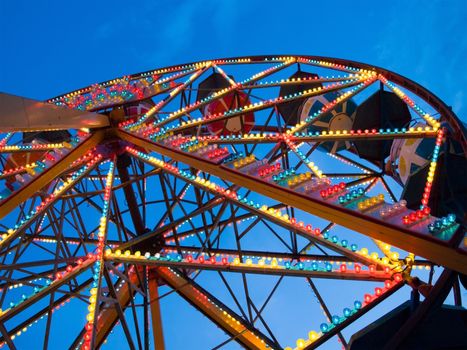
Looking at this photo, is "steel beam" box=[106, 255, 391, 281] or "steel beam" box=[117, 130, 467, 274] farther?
"steel beam" box=[106, 255, 391, 281]

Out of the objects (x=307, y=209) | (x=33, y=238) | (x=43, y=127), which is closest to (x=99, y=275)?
(x=43, y=127)

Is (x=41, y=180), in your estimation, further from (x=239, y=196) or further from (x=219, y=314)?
(x=219, y=314)

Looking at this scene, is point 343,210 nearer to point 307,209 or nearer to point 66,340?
point 307,209

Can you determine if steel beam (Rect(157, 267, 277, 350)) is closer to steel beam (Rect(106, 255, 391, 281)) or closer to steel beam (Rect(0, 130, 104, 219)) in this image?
steel beam (Rect(106, 255, 391, 281))

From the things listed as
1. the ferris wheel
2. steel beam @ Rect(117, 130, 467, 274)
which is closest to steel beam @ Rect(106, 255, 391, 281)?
the ferris wheel

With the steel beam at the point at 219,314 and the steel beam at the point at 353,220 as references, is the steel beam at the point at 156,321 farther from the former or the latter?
the steel beam at the point at 353,220

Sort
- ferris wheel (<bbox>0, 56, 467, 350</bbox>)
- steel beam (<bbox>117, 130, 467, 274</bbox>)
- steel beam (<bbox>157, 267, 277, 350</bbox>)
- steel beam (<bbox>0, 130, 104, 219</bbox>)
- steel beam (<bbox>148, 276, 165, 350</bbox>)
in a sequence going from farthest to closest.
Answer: steel beam (<bbox>148, 276, 165, 350</bbox>), steel beam (<bbox>157, 267, 277, 350</bbox>), steel beam (<bbox>0, 130, 104, 219</bbox>), ferris wheel (<bbox>0, 56, 467, 350</bbox>), steel beam (<bbox>117, 130, 467, 274</bbox>)

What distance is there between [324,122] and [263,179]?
23.8ft

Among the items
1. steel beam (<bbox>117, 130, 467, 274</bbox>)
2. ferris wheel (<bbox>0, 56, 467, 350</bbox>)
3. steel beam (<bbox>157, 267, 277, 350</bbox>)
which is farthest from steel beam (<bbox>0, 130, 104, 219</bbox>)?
Answer: steel beam (<bbox>157, 267, 277, 350</bbox>)

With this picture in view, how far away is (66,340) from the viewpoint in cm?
7881

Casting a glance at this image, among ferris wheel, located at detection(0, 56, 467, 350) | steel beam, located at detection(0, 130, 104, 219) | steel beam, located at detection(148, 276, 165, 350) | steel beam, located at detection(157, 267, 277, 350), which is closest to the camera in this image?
ferris wheel, located at detection(0, 56, 467, 350)

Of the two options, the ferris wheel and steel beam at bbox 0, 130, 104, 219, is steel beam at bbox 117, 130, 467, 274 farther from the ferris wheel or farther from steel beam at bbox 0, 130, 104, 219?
steel beam at bbox 0, 130, 104, 219

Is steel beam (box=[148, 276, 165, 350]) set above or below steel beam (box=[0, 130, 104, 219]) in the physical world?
below

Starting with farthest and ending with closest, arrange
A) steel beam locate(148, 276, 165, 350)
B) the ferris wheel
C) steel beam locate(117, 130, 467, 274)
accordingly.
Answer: steel beam locate(148, 276, 165, 350), the ferris wheel, steel beam locate(117, 130, 467, 274)
